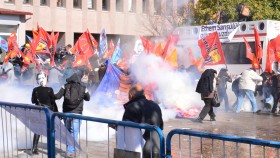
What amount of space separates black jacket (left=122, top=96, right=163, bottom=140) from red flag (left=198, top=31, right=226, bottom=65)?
31.6 ft

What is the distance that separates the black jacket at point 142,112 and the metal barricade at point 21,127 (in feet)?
2.98

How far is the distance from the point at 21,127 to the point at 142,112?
68.3 inches

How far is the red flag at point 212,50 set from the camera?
1569 cm

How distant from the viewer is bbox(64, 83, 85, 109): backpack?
28.8 feet

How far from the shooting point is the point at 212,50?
51.7 feet

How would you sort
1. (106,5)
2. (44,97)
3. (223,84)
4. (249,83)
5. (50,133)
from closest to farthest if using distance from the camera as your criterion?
1. (50,133)
2. (44,97)
3. (249,83)
4. (223,84)
5. (106,5)

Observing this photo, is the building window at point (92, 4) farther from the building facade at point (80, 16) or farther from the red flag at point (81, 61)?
the red flag at point (81, 61)

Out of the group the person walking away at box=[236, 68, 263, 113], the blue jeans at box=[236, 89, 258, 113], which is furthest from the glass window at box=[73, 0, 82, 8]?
the person walking away at box=[236, 68, 263, 113]

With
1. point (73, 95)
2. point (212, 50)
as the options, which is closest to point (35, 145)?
point (73, 95)

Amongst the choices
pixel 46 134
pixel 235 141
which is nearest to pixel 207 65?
pixel 46 134

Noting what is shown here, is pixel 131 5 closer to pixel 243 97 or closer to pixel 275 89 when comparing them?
pixel 243 97

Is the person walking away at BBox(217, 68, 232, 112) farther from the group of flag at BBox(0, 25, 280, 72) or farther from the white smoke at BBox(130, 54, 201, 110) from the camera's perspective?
the white smoke at BBox(130, 54, 201, 110)

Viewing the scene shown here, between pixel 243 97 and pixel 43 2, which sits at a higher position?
pixel 43 2

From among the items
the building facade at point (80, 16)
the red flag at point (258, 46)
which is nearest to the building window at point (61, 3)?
the building facade at point (80, 16)
